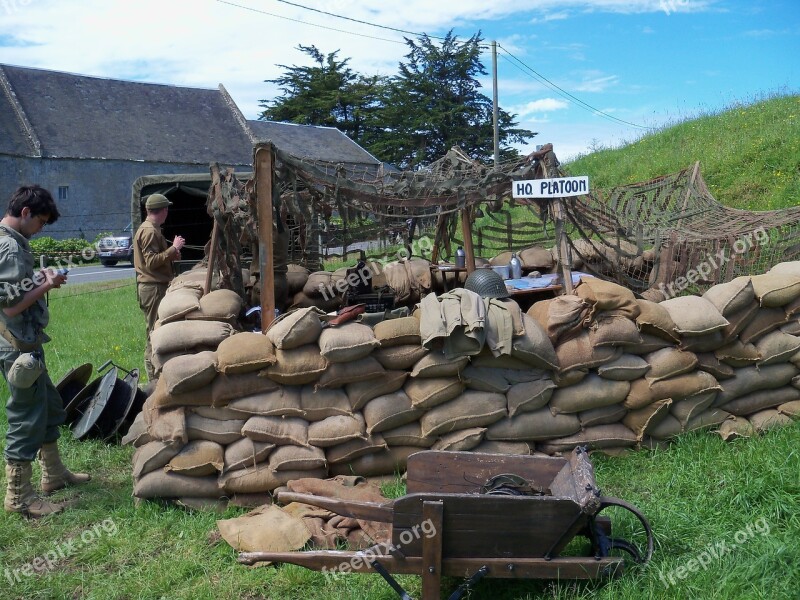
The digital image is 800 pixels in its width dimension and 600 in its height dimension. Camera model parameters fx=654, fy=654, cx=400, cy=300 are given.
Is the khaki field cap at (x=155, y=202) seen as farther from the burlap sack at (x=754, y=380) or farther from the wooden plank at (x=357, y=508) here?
the burlap sack at (x=754, y=380)

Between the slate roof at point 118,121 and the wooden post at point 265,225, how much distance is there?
29.7 meters

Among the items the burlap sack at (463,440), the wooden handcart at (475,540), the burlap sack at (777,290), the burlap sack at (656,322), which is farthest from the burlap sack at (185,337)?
the burlap sack at (777,290)

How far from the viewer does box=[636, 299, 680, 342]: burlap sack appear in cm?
446

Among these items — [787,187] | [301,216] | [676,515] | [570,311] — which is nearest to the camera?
[676,515]

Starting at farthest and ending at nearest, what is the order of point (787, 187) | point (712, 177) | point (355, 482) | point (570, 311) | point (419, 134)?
point (419, 134), point (712, 177), point (787, 187), point (570, 311), point (355, 482)

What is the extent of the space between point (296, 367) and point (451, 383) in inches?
39.0

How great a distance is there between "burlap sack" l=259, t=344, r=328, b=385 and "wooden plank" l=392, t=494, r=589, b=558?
56.2 inches

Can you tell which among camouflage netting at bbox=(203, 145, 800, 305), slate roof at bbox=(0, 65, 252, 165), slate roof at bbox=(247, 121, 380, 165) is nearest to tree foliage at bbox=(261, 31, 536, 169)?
slate roof at bbox=(247, 121, 380, 165)

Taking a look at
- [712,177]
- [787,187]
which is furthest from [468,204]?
[712,177]

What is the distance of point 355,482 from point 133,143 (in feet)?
109

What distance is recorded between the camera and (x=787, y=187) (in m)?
10.8

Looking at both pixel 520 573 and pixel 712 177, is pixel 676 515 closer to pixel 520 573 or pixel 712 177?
pixel 520 573

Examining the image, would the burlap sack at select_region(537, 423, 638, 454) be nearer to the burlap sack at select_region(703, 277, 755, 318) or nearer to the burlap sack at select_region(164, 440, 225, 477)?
the burlap sack at select_region(703, 277, 755, 318)

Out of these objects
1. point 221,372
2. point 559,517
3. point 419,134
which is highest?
point 419,134
